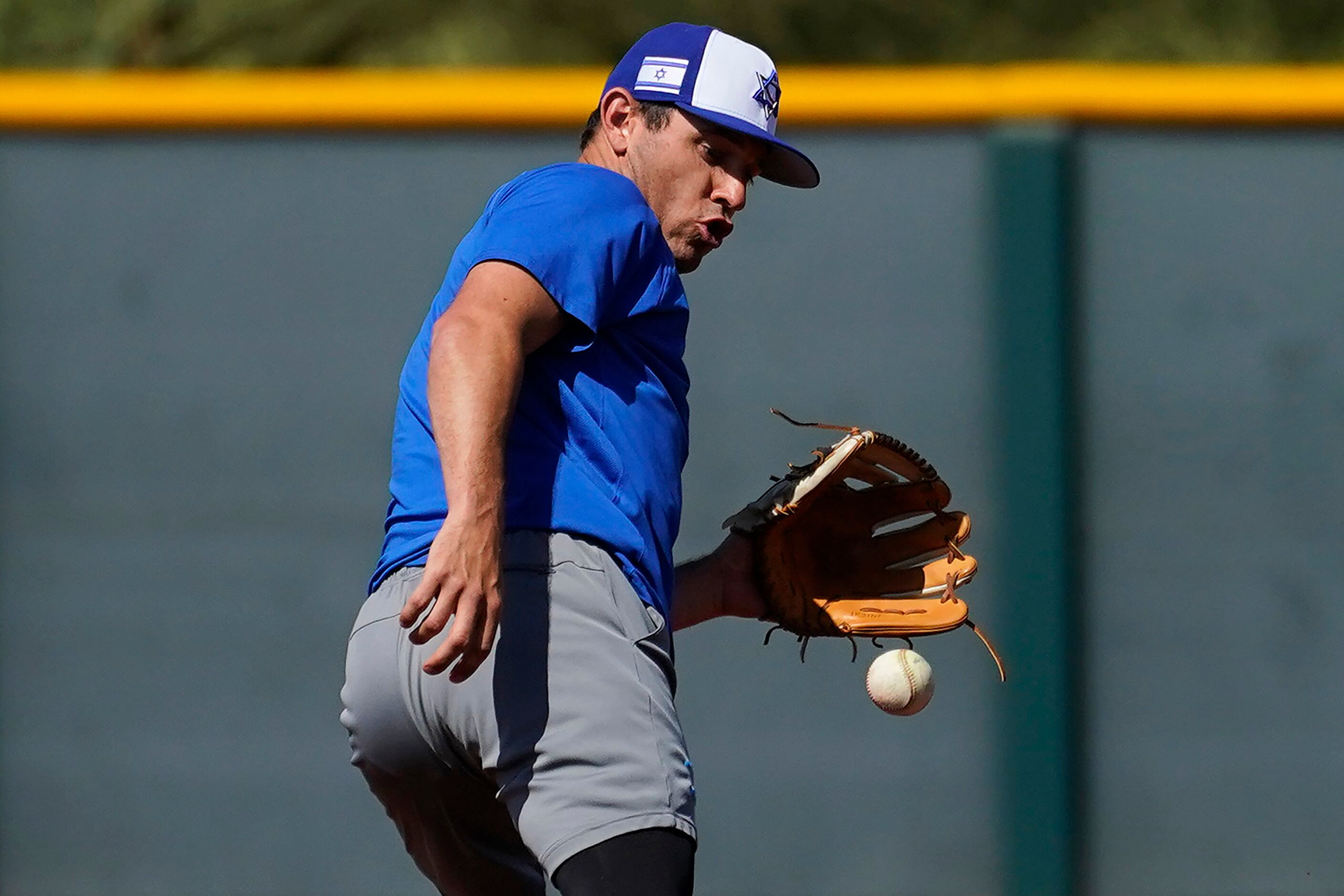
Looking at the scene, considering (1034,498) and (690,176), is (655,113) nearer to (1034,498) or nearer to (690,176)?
(690,176)

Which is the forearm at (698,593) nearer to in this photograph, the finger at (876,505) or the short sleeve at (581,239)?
the finger at (876,505)

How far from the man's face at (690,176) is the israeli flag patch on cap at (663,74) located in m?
0.04

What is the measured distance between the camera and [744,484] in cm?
382

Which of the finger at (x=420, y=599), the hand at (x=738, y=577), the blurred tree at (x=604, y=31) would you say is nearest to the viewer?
the finger at (x=420, y=599)

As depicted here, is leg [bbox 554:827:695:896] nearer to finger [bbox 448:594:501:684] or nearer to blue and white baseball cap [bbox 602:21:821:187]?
finger [bbox 448:594:501:684]

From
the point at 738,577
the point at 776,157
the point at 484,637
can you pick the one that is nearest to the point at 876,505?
the point at 738,577

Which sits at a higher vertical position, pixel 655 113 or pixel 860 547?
pixel 655 113

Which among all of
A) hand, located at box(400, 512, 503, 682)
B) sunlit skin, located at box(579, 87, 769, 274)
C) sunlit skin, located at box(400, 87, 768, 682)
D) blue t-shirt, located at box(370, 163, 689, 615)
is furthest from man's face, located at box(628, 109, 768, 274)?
hand, located at box(400, 512, 503, 682)

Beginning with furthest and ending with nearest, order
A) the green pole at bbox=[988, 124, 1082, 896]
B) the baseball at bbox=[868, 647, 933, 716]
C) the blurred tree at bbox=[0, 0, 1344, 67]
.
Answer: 1. the blurred tree at bbox=[0, 0, 1344, 67]
2. the green pole at bbox=[988, 124, 1082, 896]
3. the baseball at bbox=[868, 647, 933, 716]

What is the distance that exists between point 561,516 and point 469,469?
257 mm

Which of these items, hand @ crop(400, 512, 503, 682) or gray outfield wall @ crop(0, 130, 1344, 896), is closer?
hand @ crop(400, 512, 503, 682)

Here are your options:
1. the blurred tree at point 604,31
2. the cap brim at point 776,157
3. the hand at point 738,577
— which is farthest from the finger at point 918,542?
the blurred tree at point 604,31

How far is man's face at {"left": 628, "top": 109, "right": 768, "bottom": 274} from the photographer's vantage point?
233 centimetres

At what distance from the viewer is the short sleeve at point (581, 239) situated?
2039 millimetres
